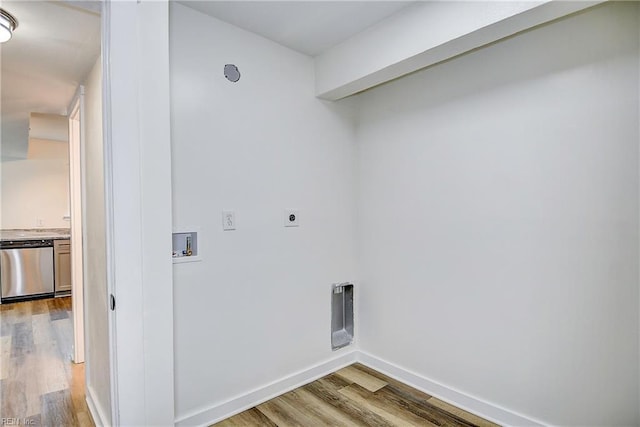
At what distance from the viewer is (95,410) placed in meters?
2.17

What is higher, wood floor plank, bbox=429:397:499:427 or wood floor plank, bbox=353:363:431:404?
wood floor plank, bbox=353:363:431:404

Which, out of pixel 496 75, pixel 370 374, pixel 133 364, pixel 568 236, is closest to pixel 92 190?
pixel 133 364

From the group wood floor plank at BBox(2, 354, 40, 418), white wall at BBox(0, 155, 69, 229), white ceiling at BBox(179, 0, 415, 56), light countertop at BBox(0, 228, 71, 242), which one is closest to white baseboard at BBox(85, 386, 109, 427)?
wood floor plank at BBox(2, 354, 40, 418)

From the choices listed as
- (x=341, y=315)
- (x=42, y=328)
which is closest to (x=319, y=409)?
(x=341, y=315)

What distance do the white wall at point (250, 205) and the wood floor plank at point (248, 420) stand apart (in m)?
0.13

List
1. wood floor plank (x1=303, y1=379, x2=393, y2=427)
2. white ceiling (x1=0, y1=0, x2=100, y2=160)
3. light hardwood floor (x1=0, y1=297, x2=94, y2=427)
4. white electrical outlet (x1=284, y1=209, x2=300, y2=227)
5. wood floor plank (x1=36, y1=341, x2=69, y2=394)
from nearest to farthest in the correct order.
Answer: white ceiling (x1=0, y1=0, x2=100, y2=160)
wood floor plank (x1=303, y1=379, x2=393, y2=427)
light hardwood floor (x1=0, y1=297, x2=94, y2=427)
white electrical outlet (x1=284, y1=209, x2=300, y2=227)
wood floor plank (x1=36, y1=341, x2=69, y2=394)

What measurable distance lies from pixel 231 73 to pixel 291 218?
1.00 m

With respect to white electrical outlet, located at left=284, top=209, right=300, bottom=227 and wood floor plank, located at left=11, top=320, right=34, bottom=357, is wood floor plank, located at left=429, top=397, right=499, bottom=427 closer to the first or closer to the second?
white electrical outlet, located at left=284, top=209, right=300, bottom=227

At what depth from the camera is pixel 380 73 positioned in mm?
2205

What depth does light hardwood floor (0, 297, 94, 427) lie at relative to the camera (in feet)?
7.26

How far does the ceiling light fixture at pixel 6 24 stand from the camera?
1.72 meters

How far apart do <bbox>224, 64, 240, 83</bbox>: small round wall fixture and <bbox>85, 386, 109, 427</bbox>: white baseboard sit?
2.06m

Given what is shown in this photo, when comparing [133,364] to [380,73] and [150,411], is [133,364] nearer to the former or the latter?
[150,411]

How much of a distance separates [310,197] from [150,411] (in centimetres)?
A: 157
